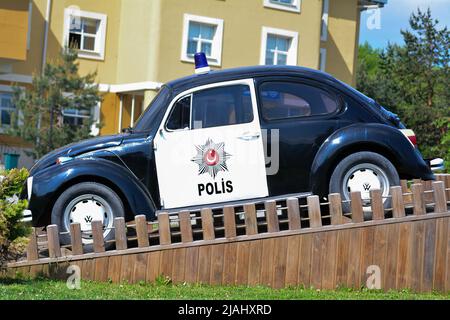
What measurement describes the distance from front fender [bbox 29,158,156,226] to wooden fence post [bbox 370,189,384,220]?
249cm

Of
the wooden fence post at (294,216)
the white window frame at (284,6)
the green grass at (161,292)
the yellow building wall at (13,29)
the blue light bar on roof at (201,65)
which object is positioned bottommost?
the green grass at (161,292)

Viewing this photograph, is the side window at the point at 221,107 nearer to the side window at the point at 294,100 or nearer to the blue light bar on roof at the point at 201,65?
the side window at the point at 294,100

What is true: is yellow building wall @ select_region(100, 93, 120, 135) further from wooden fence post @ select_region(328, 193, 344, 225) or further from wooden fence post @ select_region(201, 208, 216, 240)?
wooden fence post @ select_region(328, 193, 344, 225)

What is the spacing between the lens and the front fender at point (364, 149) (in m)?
Result: 10.1

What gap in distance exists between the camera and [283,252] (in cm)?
938

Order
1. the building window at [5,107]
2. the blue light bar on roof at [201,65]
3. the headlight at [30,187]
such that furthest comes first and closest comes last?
1. the building window at [5,107]
2. the blue light bar on roof at [201,65]
3. the headlight at [30,187]

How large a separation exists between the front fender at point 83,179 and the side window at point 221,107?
1.04 m

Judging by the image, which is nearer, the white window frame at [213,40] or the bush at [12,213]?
the bush at [12,213]

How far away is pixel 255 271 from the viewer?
30.7 ft

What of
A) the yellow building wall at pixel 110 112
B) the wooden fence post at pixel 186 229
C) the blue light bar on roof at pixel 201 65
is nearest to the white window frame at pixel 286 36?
the yellow building wall at pixel 110 112

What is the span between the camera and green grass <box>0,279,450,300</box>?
8.10 meters

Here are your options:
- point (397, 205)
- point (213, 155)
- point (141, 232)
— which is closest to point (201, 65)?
point (213, 155)

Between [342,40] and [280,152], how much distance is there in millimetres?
31222
